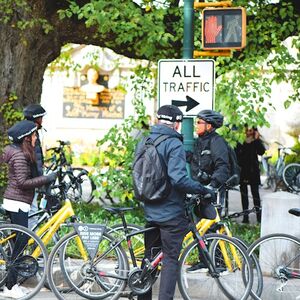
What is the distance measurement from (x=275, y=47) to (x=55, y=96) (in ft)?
60.4

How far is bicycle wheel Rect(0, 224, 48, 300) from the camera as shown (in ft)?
25.6

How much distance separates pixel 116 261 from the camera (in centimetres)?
757

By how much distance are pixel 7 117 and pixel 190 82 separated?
11.7 feet

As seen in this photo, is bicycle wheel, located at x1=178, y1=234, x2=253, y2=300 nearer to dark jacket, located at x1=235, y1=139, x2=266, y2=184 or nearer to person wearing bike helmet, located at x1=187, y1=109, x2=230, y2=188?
person wearing bike helmet, located at x1=187, y1=109, x2=230, y2=188

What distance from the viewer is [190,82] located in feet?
29.4

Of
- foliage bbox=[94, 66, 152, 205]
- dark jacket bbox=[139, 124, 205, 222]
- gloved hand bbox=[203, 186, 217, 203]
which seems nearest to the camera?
dark jacket bbox=[139, 124, 205, 222]

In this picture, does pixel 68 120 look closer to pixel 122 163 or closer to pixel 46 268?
pixel 122 163

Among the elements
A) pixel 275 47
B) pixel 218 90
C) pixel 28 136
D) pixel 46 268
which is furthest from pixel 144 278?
pixel 275 47

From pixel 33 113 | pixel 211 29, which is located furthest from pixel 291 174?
pixel 33 113

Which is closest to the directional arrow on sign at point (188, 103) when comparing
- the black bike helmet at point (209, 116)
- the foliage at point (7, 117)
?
the black bike helmet at point (209, 116)

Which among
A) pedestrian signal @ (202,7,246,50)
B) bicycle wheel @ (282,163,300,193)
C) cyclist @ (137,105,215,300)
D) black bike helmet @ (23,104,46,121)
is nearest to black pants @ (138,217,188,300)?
cyclist @ (137,105,215,300)

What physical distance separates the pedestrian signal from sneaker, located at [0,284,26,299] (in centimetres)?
318

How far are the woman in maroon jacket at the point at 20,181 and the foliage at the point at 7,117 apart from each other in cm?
370

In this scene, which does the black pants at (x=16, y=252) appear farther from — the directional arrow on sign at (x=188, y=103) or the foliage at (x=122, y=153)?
the foliage at (x=122, y=153)
